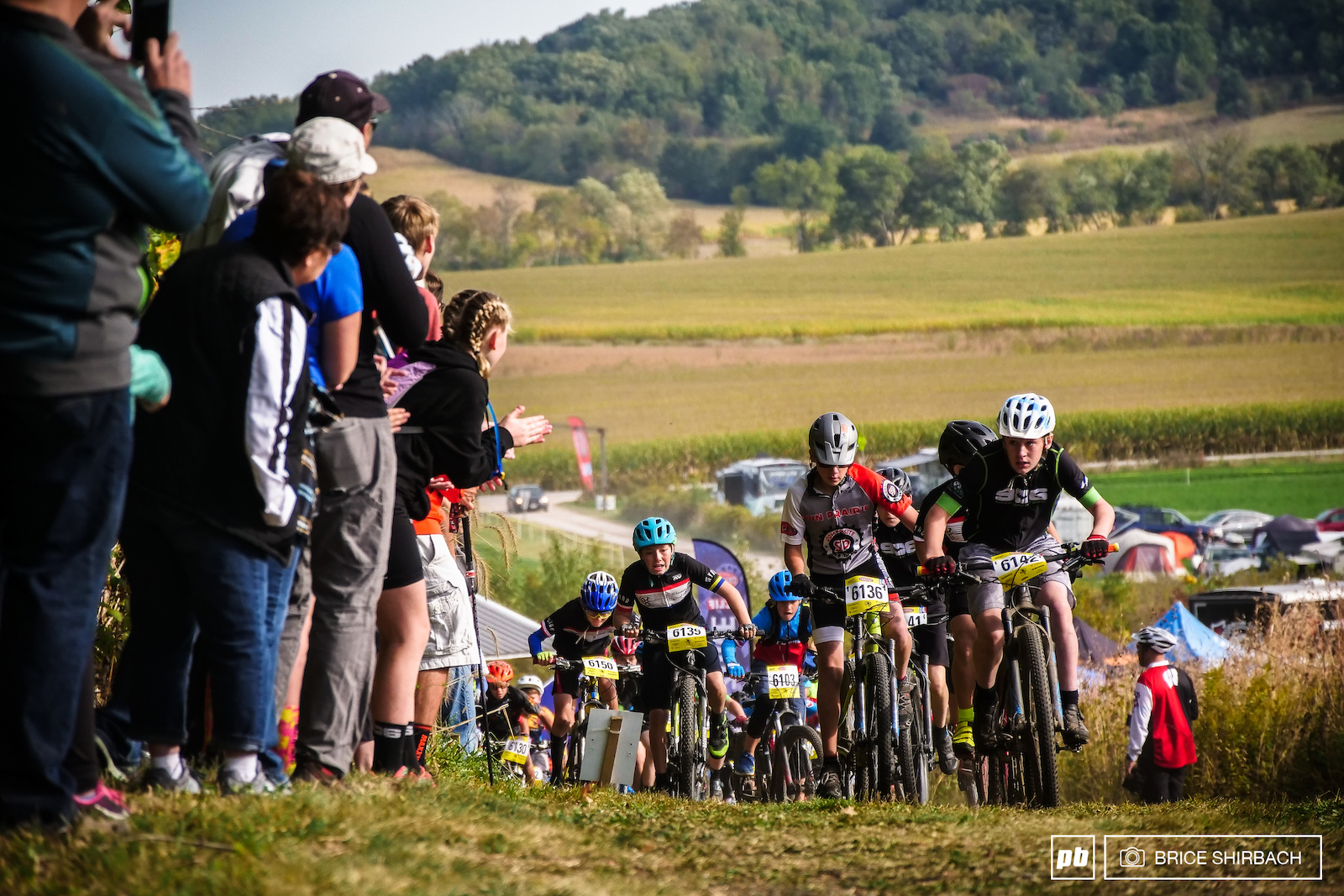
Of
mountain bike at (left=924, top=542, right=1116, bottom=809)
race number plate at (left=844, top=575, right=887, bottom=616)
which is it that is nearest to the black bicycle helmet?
race number plate at (left=844, top=575, right=887, bottom=616)

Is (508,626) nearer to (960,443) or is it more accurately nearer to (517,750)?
(517,750)

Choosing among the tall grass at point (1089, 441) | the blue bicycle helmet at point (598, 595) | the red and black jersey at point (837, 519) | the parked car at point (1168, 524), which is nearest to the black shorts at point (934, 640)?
the red and black jersey at point (837, 519)

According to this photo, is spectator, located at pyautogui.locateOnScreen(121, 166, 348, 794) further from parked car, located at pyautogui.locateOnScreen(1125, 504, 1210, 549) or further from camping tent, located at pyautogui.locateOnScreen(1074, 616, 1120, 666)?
parked car, located at pyautogui.locateOnScreen(1125, 504, 1210, 549)

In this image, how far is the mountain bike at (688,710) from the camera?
10.4 meters

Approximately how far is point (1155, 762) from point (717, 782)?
3663 millimetres

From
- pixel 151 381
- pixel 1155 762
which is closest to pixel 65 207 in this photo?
pixel 151 381

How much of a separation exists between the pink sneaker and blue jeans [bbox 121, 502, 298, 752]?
0.43m

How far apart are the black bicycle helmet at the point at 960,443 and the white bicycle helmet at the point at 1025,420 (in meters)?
1.48

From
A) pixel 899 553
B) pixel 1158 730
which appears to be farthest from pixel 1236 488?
pixel 899 553

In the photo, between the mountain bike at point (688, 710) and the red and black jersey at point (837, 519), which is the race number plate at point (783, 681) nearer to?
the mountain bike at point (688, 710)

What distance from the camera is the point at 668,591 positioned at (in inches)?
439

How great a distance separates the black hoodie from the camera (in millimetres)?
6148

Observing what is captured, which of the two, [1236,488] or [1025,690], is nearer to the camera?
[1025,690]

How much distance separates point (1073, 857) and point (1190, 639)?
19594 millimetres
